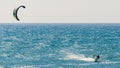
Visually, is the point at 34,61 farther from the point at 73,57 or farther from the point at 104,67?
the point at 104,67

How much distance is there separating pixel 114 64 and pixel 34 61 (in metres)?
14.5

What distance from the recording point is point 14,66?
67438 mm

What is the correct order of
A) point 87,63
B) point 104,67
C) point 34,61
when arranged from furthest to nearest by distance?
point 34,61
point 87,63
point 104,67

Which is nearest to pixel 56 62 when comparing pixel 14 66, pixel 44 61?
pixel 44 61

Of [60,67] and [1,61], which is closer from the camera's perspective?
[60,67]

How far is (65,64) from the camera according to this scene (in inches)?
2680

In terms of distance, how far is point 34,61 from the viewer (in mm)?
73625

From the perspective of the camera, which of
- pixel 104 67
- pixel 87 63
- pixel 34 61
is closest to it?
pixel 104 67

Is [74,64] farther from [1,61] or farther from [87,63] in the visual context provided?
[1,61]

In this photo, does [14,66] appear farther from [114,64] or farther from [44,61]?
[114,64]

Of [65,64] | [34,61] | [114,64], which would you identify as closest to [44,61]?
[34,61]

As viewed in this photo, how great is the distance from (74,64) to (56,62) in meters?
4.55

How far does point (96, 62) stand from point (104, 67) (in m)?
6.36

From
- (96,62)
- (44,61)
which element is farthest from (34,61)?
(96,62)
